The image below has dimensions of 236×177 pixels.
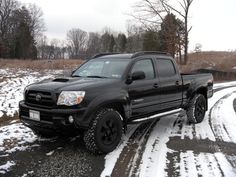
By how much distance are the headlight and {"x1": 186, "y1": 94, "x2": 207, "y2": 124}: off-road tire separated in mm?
3920

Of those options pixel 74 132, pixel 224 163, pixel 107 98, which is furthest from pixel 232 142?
pixel 74 132

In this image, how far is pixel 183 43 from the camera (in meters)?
35.8

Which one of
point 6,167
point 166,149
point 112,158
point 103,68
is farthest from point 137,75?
point 6,167

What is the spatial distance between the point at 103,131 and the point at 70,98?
905 mm

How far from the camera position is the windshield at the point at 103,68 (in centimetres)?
685

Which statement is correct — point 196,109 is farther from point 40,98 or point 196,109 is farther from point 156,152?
point 40,98

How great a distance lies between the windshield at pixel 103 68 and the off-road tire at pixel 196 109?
106 inches

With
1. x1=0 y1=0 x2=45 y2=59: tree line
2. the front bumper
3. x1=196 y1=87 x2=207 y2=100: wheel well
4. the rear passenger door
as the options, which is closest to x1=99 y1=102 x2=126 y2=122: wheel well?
the front bumper

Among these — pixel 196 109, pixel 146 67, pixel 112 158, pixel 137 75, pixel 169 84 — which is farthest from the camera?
pixel 196 109

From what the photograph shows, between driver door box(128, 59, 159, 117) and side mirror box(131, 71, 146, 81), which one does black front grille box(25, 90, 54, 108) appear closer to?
driver door box(128, 59, 159, 117)

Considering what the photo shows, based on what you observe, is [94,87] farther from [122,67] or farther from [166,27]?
[166,27]

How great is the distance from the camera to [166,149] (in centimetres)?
650

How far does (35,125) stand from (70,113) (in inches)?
35.3

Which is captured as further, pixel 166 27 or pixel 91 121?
pixel 166 27
